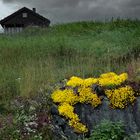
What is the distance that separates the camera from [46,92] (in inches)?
479

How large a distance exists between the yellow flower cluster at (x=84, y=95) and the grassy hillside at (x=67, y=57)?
823mm

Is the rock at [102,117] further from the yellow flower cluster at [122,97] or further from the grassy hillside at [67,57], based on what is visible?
the grassy hillside at [67,57]

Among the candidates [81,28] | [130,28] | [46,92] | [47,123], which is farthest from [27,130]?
[81,28]

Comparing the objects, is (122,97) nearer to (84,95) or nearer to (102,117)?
(102,117)

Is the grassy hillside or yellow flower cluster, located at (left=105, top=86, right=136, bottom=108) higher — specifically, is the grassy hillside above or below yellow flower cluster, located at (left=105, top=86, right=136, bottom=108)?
above

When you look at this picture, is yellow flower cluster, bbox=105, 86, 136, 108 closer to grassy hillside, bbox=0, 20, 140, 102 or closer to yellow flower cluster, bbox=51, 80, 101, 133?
yellow flower cluster, bbox=51, 80, 101, 133

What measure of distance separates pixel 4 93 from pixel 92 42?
8.58 meters

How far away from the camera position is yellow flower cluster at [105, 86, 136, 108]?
11.3 meters

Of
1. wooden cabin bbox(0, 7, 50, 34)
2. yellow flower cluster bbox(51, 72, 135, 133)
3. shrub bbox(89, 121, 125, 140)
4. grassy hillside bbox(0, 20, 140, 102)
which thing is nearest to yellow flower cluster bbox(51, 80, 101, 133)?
yellow flower cluster bbox(51, 72, 135, 133)

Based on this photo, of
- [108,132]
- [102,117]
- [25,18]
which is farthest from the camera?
[25,18]

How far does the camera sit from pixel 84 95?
11.6 m

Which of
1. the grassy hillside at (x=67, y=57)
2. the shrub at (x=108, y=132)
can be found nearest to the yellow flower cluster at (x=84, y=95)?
the grassy hillside at (x=67, y=57)

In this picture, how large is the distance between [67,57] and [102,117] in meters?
6.21

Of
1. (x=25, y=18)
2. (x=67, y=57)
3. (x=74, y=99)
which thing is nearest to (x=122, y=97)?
(x=74, y=99)
